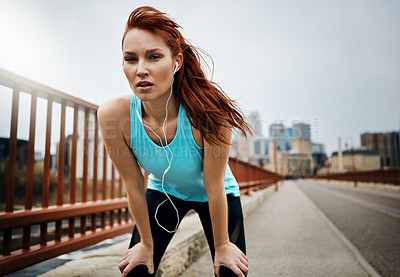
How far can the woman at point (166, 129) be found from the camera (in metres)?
1.48

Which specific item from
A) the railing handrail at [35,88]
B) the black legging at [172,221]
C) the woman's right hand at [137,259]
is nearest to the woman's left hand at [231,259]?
the black legging at [172,221]

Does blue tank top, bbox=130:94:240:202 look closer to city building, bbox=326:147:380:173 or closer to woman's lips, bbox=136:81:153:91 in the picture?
woman's lips, bbox=136:81:153:91

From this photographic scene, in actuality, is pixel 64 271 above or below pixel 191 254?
above

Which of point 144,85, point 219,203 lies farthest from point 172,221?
point 144,85

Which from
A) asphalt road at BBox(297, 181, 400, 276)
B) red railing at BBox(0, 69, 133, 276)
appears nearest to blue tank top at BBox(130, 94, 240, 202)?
→ red railing at BBox(0, 69, 133, 276)

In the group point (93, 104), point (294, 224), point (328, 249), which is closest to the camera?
point (93, 104)

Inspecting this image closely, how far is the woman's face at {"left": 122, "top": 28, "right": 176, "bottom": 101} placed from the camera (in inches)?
57.5

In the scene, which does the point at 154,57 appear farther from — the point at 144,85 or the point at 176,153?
the point at 176,153

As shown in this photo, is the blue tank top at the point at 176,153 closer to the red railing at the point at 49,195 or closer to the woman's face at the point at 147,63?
the woman's face at the point at 147,63

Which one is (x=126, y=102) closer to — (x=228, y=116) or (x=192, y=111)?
(x=192, y=111)

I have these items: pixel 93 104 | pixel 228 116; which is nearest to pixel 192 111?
pixel 228 116

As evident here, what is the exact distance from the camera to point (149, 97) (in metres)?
1.48

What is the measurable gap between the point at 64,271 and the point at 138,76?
1440 mm

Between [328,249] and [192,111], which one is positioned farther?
[328,249]
